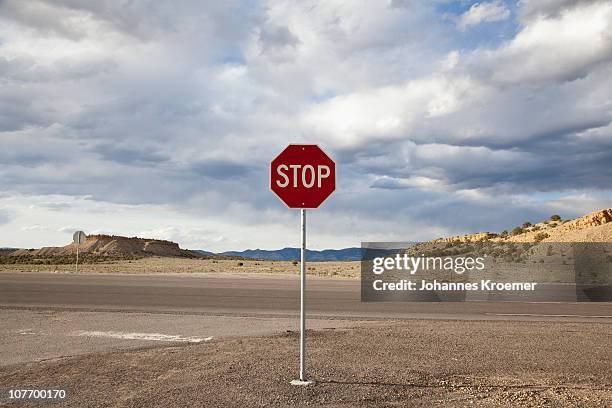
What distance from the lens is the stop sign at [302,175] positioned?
7.09 metres

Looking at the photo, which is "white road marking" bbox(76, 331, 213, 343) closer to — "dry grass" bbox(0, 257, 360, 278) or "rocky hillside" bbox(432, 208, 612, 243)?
"dry grass" bbox(0, 257, 360, 278)

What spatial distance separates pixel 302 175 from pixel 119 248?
474 feet

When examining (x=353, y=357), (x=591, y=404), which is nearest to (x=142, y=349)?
(x=353, y=357)

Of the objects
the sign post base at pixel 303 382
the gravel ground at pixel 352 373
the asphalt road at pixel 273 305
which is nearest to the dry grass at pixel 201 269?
the asphalt road at pixel 273 305

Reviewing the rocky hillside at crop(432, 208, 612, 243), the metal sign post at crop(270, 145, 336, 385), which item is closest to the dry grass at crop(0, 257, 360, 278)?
the rocky hillside at crop(432, 208, 612, 243)

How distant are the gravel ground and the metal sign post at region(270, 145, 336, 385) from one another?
2.58 ft

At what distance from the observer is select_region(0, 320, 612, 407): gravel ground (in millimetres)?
6586

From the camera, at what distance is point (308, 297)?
19.6 metres

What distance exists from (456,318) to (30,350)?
1020 cm

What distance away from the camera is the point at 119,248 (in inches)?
5605

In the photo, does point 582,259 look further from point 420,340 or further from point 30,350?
point 30,350

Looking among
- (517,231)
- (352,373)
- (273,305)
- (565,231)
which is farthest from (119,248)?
(352,373)

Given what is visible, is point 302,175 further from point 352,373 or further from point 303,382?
point 352,373

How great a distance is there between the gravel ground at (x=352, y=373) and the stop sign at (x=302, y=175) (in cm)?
246
